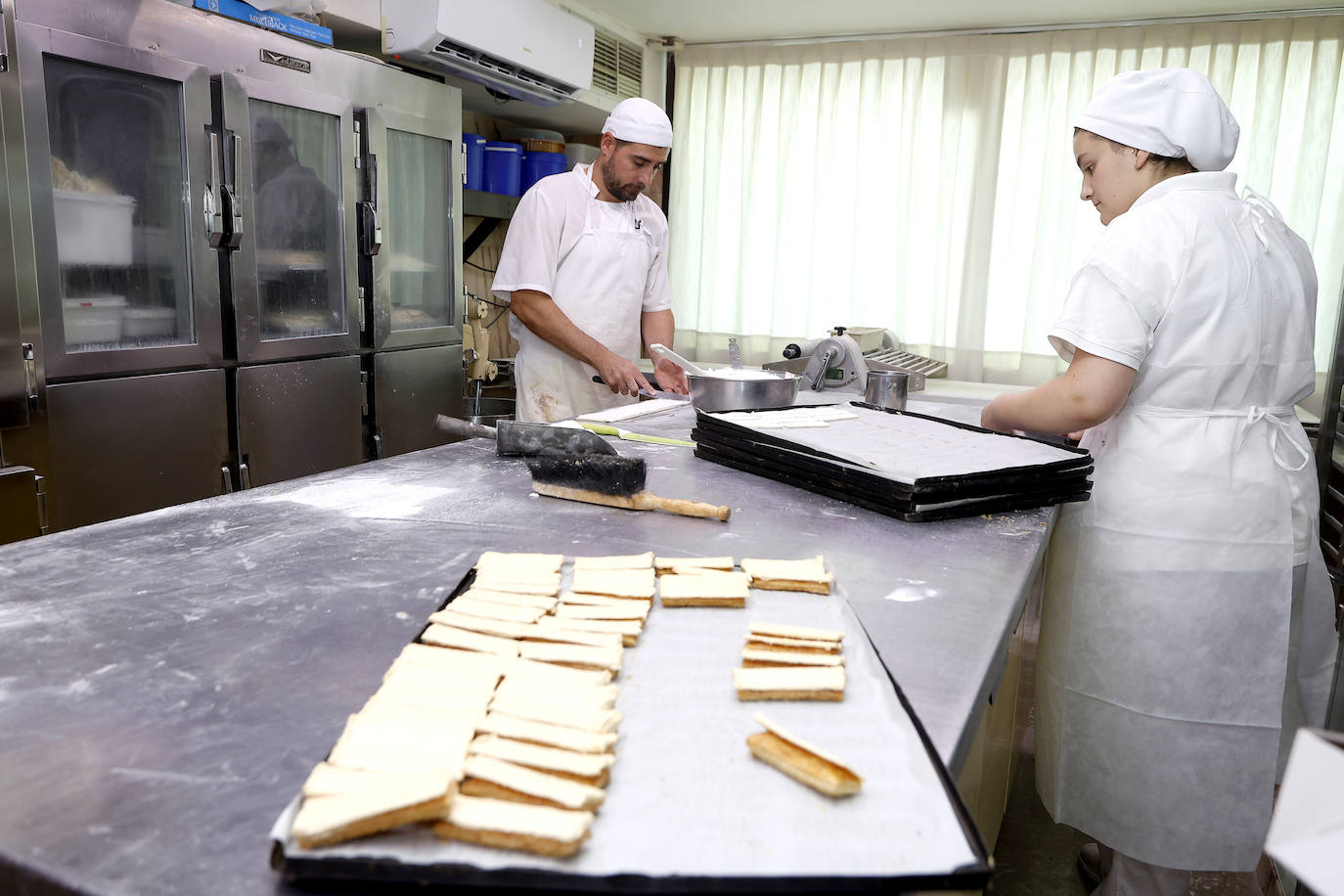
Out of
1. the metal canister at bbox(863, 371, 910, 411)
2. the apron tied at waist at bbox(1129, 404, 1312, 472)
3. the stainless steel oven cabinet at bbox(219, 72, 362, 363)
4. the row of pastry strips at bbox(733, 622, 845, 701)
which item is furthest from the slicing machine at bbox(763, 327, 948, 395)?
the row of pastry strips at bbox(733, 622, 845, 701)

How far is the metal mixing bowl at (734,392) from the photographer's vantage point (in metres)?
2.27

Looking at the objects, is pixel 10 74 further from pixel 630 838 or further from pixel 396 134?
pixel 630 838

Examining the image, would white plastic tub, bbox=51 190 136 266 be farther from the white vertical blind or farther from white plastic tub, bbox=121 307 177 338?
the white vertical blind

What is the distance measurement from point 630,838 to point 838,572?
0.68 meters

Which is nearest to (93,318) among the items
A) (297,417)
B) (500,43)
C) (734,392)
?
(297,417)

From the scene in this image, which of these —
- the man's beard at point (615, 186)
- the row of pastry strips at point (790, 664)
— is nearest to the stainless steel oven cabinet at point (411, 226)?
the man's beard at point (615, 186)

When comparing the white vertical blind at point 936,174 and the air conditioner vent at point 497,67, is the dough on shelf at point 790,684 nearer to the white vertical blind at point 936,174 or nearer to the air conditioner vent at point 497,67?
the air conditioner vent at point 497,67

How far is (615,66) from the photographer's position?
200 inches

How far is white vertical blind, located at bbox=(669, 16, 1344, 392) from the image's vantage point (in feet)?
14.5

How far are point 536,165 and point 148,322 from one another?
2.40 m

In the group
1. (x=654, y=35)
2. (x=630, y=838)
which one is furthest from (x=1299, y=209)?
(x=630, y=838)

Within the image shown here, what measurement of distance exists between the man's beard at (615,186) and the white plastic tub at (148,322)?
1501 millimetres

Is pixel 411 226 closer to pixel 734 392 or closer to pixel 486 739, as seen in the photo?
pixel 734 392

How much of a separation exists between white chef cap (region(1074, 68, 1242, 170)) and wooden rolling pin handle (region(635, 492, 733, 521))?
1.12m
